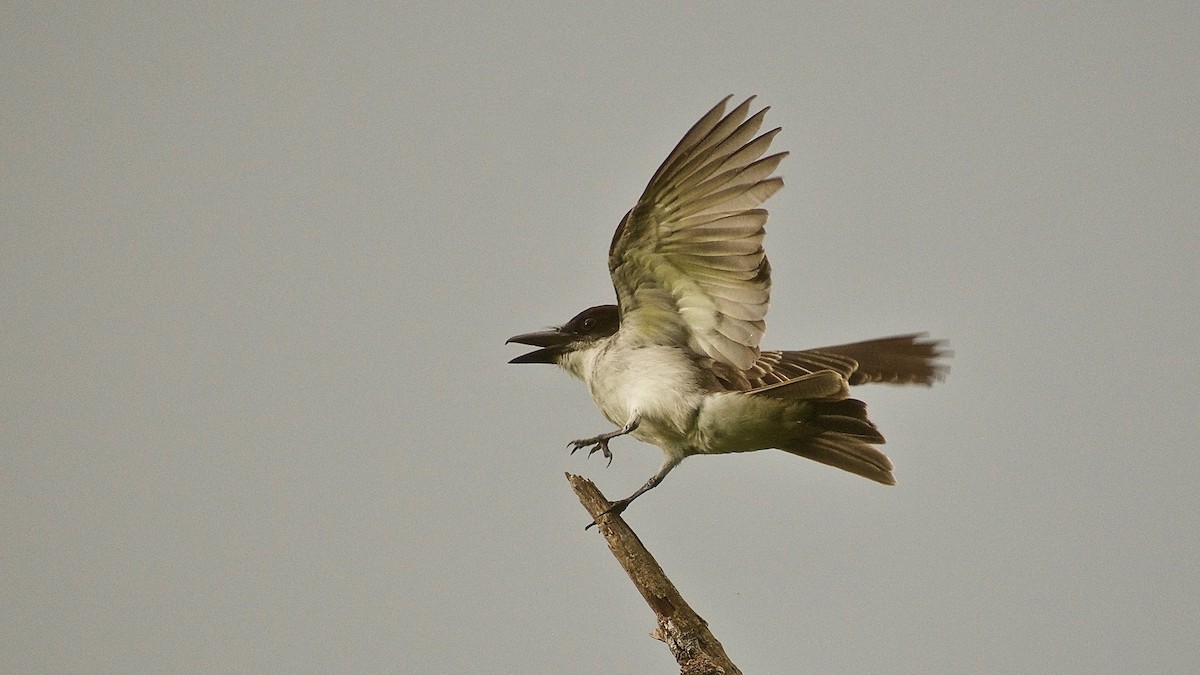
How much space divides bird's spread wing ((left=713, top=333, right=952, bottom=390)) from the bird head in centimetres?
67

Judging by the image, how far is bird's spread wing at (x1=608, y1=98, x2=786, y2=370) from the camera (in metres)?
4.41

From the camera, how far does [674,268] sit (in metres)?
4.66

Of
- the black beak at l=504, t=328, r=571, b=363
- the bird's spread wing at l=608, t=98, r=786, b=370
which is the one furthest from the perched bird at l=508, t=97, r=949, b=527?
the black beak at l=504, t=328, r=571, b=363

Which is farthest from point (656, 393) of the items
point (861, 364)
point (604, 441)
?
point (861, 364)

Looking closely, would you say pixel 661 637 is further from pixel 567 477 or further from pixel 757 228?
pixel 757 228

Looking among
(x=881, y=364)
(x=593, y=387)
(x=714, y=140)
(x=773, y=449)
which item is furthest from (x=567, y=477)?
(x=881, y=364)

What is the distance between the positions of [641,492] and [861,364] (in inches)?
66.1

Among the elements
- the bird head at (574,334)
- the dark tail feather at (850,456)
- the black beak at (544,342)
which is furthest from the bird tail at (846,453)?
the black beak at (544,342)

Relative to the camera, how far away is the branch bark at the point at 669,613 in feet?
12.9

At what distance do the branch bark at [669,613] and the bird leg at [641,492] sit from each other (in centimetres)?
6

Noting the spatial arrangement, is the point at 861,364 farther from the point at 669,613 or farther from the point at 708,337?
the point at 669,613

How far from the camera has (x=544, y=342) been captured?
5297mm

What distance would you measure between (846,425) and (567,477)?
3.71 ft

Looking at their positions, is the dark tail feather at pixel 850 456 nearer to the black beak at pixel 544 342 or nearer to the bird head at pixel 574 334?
the bird head at pixel 574 334
